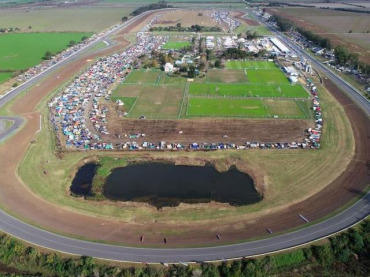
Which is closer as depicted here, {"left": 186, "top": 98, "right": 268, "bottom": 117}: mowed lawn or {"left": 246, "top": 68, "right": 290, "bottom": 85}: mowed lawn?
{"left": 186, "top": 98, "right": 268, "bottom": 117}: mowed lawn

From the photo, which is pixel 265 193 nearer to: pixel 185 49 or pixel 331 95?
pixel 331 95

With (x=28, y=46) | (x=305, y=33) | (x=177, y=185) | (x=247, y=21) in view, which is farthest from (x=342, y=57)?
(x=28, y=46)

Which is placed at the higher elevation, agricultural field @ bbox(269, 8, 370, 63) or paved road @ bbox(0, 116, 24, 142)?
agricultural field @ bbox(269, 8, 370, 63)

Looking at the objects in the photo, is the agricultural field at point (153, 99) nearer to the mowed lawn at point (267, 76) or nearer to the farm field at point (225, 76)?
the farm field at point (225, 76)

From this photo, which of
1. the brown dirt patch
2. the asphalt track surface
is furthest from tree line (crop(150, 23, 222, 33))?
the asphalt track surface

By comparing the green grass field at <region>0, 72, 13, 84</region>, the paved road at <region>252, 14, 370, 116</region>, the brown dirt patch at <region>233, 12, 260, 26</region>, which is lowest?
the green grass field at <region>0, 72, 13, 84</region>

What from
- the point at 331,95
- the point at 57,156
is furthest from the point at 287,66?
the point at 57,156

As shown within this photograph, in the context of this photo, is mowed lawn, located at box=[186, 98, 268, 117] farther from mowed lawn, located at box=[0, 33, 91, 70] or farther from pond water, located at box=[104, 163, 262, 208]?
mowed lawn, located at box=[0, 33, 91, 70]

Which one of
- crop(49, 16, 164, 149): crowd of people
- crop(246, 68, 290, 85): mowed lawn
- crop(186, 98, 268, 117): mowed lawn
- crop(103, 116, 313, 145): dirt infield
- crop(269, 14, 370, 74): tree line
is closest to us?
crop(103, 116, 313, 145): dirt infield
